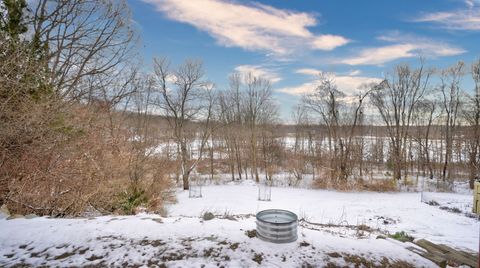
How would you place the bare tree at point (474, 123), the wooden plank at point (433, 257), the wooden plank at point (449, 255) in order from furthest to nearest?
the bare tree at point (474, 123), the wooden plank at point (449, 255), the wooden plank at point (433, 257)

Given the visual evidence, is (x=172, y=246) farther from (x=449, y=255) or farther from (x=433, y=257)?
(x=449, y=255)

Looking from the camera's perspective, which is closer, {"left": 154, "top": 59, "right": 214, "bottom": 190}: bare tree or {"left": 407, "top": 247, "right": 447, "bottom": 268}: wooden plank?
{"left": 407, "top": 247, "right": 447, "bottom": 268}: wooden plank

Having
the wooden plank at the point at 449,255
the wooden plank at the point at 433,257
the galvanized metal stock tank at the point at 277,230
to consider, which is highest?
the galvanized metal stock tank at the point at 277,230

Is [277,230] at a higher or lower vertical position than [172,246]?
higher

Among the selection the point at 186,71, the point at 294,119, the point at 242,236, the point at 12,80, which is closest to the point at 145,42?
the point at 12,80

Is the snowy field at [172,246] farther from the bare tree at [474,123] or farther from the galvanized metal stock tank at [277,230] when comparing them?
the bare tree at [474,123]

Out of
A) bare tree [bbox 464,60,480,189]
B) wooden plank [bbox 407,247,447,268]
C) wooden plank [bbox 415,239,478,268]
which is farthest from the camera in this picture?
bare tree [bbox 464,60,480,189]

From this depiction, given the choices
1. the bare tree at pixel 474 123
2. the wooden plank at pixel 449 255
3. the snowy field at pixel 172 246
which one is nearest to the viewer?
the snowy field at pixel 172 246

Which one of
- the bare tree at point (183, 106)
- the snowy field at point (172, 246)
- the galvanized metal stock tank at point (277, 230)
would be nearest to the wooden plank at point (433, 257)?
the snowy field at point (172, 246)

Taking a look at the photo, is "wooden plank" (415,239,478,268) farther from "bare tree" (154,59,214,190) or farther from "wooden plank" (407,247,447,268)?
"bare tree" (154,59,214,190)

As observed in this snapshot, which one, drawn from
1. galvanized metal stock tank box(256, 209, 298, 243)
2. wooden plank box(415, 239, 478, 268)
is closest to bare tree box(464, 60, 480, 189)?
wooden plank box(415, 239, 478, 268)

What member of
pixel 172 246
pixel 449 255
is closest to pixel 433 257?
pixel 449 255

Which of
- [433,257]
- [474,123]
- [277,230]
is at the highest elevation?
[474,123]

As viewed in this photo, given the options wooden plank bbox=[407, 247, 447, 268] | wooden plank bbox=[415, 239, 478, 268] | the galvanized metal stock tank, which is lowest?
wooden plank bbox=[415, 239, 478, 268]
